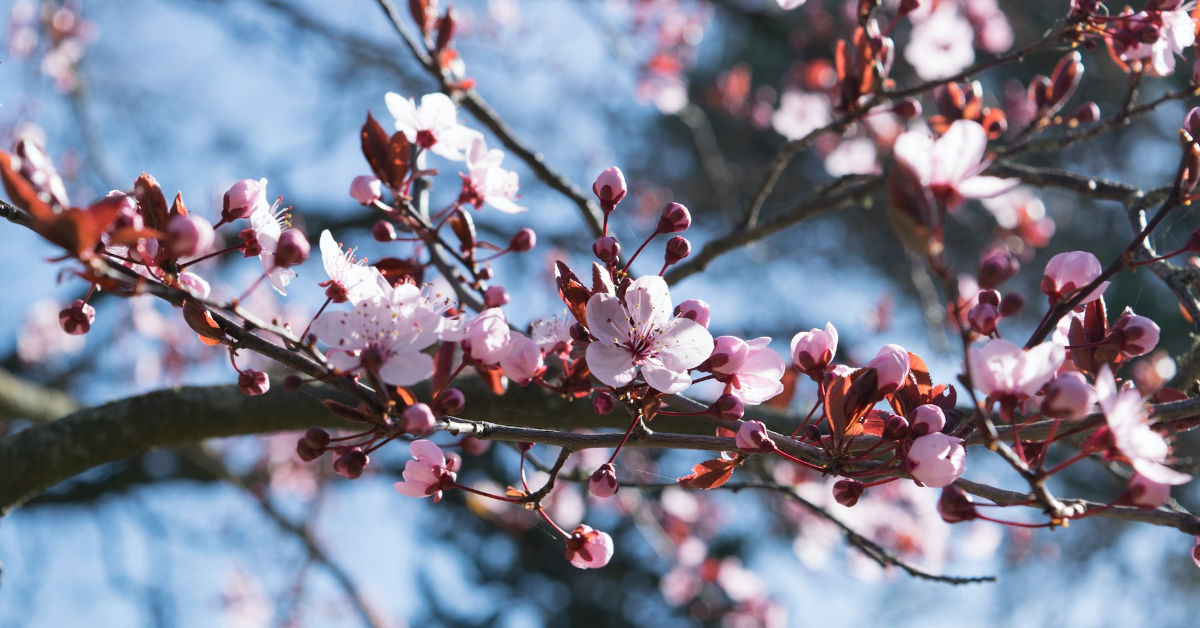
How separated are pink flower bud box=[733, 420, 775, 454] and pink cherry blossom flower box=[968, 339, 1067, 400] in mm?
217

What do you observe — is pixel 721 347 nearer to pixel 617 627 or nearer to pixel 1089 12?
pixel 1089 12

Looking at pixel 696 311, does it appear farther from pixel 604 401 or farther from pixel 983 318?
pixel 983 318

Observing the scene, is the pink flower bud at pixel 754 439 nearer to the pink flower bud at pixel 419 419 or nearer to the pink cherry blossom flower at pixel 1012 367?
the pink cherry blossom flower at pixel 1012 367

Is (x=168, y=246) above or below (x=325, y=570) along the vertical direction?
above

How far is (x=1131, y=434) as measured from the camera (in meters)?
0.77

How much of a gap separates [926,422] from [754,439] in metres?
0.19

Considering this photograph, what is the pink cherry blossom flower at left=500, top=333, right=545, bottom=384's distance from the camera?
973 millimetres

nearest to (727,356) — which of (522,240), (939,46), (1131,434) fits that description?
(1131,434)

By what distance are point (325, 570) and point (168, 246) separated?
2.27 m

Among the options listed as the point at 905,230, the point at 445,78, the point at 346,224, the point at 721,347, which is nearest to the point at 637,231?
the point at 346,224

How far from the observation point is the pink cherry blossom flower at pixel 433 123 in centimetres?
124

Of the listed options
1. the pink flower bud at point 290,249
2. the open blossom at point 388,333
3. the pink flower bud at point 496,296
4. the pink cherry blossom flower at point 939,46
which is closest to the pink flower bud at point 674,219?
the pink flower bud at point 496,296

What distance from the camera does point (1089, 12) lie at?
1.32m

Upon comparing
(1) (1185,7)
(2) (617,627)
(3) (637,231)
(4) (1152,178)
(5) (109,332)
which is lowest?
(2) (617,627)
